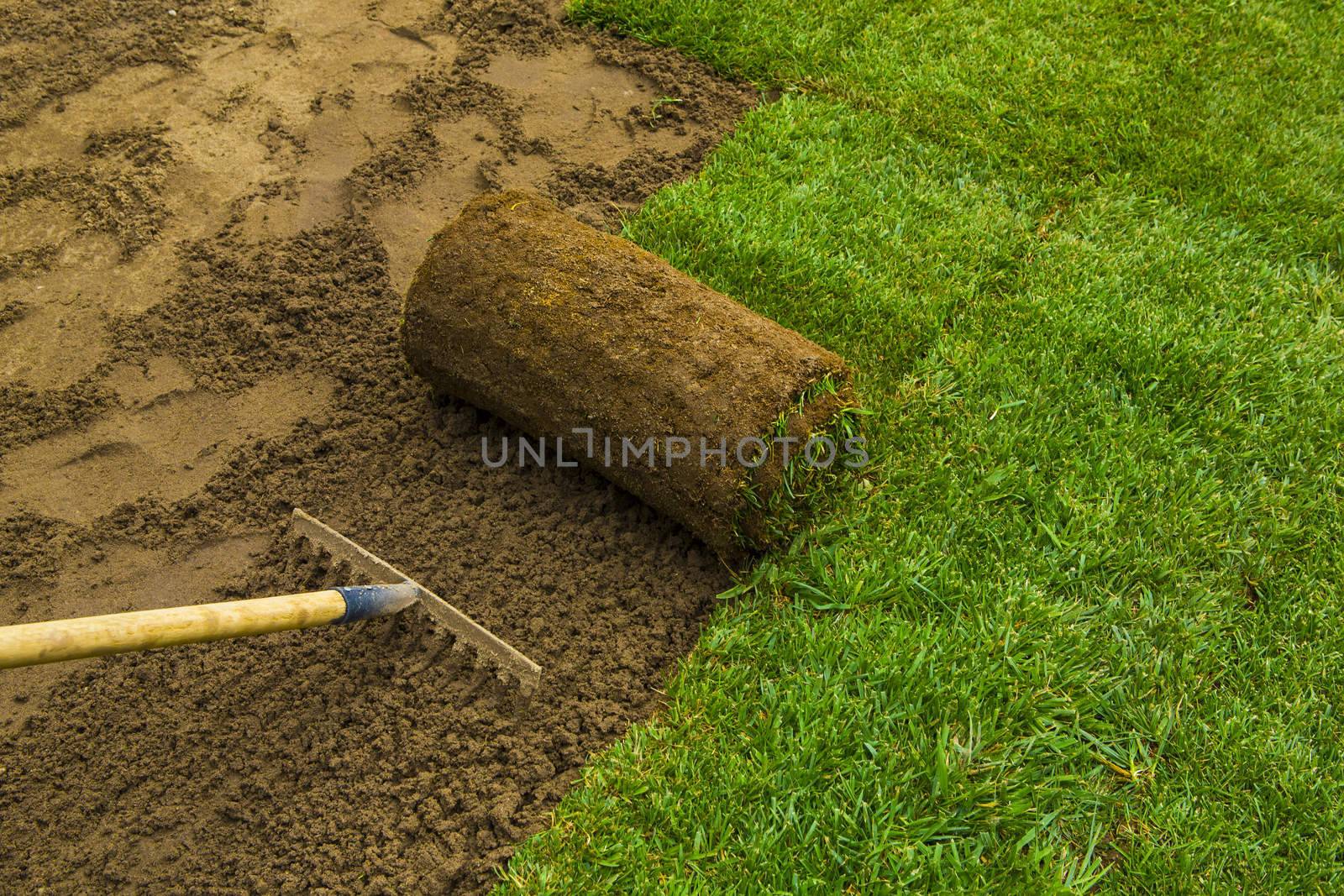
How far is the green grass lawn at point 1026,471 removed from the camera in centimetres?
261

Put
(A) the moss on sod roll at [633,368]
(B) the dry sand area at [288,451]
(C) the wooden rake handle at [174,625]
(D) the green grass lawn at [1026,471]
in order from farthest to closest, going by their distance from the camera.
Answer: (A) the moss on sod roll at [633,368] → (B) the dry sand area at [288,451] → (D) the green grass lawn at [1026,471] → (C) the wooden rake handle at [174,625]

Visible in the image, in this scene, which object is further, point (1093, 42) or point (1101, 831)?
point (1093, 42)

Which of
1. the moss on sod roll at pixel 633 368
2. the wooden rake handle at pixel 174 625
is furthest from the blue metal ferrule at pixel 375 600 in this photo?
the moss on sod roll at pixel 633 368

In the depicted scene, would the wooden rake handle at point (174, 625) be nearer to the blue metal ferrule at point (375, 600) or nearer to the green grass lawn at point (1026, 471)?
the blue metal ferrule at point (375, 600)

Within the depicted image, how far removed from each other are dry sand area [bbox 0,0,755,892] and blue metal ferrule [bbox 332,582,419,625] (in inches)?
3.1

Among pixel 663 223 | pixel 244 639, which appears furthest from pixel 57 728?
pixel 663 223

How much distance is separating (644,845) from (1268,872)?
1623mm

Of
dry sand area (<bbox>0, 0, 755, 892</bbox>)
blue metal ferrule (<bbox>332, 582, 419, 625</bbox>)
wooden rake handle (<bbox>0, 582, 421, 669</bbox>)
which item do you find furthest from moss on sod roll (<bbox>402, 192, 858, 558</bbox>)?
wooden rake handle (<bbox>0, 582, 421, 669</bbox>)

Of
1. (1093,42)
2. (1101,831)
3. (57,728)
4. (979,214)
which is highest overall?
(1093,42)

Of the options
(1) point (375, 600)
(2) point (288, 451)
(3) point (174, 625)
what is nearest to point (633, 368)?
(1) point (375, 600)

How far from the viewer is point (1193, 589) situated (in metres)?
3.04

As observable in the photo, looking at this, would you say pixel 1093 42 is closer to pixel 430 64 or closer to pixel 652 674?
pixel 430 64

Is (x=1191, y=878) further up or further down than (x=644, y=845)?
further up

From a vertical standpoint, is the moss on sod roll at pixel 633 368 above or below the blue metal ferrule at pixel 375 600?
above
